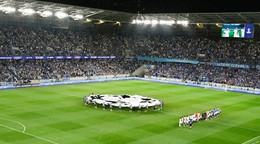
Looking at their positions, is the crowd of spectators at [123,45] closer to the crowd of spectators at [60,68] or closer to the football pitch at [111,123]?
the crowd of spectators at [60,68]

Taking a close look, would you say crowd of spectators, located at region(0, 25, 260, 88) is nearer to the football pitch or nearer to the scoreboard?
the scoreboard

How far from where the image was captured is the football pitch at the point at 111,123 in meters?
25.2

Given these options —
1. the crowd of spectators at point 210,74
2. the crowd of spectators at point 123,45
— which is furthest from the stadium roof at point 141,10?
the crowd of spectators at point 210,74

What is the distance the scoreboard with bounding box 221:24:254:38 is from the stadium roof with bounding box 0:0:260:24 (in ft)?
8.74

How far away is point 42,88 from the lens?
170ft

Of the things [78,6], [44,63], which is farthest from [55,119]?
[44,63]

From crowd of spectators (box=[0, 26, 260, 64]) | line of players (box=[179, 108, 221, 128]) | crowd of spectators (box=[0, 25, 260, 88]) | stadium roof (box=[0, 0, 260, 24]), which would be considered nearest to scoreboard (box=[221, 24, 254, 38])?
stadium roof (box=[0, 0, 260, 24])

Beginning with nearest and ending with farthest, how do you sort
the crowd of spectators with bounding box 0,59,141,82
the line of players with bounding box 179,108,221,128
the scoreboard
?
the line of players with bounding box 179,108,221,128, the scoreboard, the crowd of spectators with bounding box 0,59,141,82

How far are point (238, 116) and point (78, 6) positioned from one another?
1288 inches

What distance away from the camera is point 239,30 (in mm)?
52406

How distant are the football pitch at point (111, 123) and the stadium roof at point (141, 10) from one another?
17011 mm

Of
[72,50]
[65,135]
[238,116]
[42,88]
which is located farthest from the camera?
[72,50]

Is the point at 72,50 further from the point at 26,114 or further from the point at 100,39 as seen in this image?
the point at 26,114

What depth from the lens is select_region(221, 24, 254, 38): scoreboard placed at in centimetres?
5119
